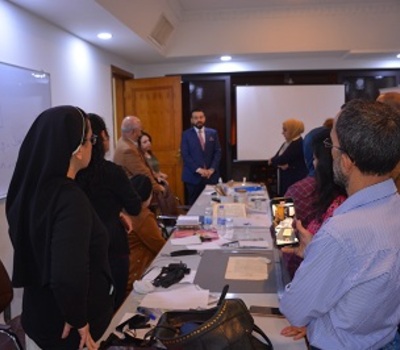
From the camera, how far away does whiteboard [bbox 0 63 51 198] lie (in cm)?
287

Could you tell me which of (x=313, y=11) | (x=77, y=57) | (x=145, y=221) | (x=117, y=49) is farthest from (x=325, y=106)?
(x=145, y=221)

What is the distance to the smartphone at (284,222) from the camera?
1.61m

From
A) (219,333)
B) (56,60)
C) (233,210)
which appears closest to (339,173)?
(219,333)

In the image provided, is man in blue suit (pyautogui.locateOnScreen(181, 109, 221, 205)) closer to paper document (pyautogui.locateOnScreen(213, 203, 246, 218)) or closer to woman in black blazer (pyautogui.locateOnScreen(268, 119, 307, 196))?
woman in black blazer (pyautogui.locateOnScreen(268, 119, 307, 196))

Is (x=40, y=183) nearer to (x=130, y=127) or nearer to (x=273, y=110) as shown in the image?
(x=130, y=127)

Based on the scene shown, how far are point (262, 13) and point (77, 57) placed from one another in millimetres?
2483

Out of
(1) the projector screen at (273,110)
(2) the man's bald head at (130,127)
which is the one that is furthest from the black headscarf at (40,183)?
(1) the projector screen at (273,110)

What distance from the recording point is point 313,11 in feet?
16.9

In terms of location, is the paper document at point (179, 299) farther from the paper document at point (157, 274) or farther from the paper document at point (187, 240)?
the paper document at point (187, 240)

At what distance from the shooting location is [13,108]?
2.98m

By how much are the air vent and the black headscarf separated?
3533mm

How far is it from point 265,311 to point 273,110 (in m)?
4.72

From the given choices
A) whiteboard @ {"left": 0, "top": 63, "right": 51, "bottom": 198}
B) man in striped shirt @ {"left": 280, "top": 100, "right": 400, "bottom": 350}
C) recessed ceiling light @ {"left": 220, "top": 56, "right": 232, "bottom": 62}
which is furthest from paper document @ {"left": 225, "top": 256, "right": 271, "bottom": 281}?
recessed ceiling light @ {"left": 220, "top": 56, "right": 232, "bottom": 62}

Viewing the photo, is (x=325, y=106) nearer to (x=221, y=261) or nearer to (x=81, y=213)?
(x=221, y=261)
